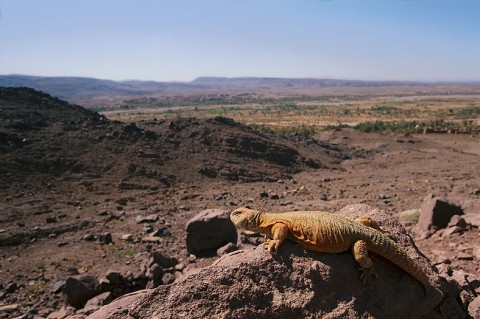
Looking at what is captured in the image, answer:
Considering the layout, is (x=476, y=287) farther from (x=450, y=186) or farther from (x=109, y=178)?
(x=109, y=178)

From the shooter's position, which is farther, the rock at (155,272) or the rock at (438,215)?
the rock at (438,215)

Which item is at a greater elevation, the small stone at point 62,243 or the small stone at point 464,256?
the small stone at point 464,256

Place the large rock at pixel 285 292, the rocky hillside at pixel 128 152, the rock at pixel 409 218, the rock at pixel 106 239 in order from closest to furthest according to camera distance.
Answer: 1. the large rock at pixel 285 292
2. the rock at pixel 409 218
3. the rock at pixel 106 239
4. the rocky hillside at pixel 128 152

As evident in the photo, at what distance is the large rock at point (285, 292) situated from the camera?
4137 mm

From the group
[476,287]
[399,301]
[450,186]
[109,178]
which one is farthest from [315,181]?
[399,301]

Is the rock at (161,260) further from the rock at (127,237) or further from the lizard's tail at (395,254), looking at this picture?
the lizard's tail at (395,254)

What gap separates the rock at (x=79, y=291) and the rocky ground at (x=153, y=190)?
0.02 meters

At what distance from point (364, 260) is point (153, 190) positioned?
15905mm

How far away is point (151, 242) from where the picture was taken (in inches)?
485

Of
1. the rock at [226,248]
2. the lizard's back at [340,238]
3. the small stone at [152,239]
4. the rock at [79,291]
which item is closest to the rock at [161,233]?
the small stone at [152,239]

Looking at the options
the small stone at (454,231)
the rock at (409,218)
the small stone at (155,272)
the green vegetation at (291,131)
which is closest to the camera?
the small stone at (155,272)

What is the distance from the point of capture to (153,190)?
19.3 metres

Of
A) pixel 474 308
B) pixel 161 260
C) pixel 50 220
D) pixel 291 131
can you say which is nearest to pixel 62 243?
pixel 50 220

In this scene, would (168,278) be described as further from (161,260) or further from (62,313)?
(62,313)
